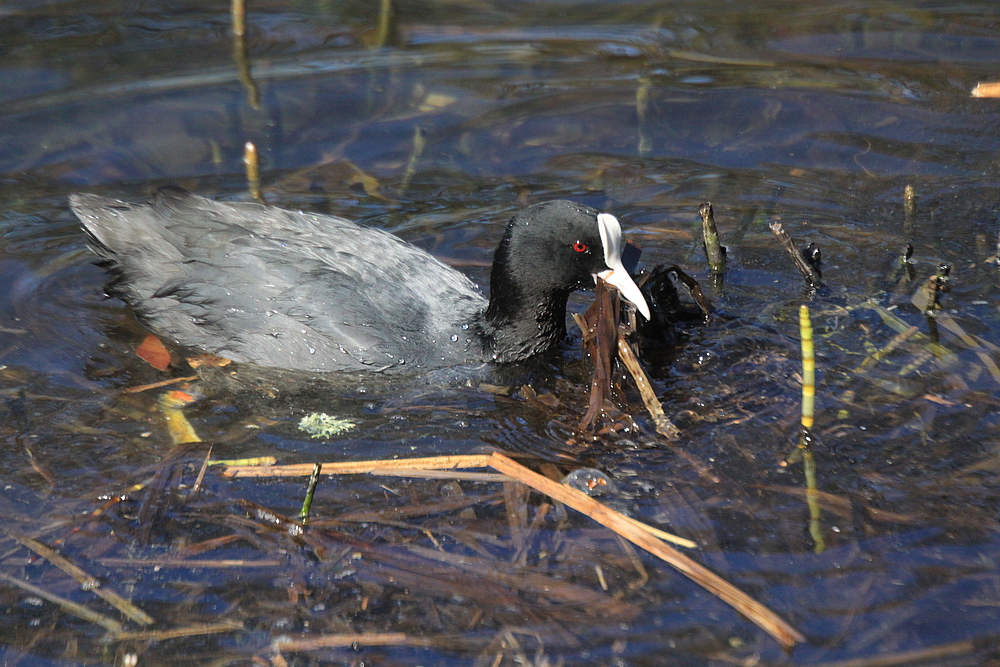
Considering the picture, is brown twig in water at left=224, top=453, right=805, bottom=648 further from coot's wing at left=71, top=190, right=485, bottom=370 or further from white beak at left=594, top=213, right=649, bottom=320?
white beak at left=594, top=213, right=649, bottom=320

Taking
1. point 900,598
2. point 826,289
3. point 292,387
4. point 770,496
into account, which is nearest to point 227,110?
point 292,387

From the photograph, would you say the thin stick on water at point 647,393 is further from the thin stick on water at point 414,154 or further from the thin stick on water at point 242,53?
the thin stick on water at point 242,53

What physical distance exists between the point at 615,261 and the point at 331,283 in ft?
4.00

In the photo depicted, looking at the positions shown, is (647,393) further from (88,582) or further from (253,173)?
(253,173)

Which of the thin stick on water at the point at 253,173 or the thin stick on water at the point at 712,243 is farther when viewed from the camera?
the thin stick on water at the point at 253,173

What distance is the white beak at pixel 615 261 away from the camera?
409 cm

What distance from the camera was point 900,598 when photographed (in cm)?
300

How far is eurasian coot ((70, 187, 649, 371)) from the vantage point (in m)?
4.29

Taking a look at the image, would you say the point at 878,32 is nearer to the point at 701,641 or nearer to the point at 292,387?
the point at 292,387

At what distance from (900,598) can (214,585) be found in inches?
82.5

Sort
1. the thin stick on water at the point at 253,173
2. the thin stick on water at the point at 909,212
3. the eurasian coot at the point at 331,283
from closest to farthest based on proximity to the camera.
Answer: the eurasian coot at the point at 331,283, the thin stick on water at the point at 909,212, the thin stick on water at the point at 253,173

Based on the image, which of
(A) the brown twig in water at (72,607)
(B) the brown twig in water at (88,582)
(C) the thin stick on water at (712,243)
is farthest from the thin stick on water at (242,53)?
(A) the brown twig in water at (72,607)

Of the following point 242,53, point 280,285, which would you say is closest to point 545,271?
point 280,285

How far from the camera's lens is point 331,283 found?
4.33 metres
